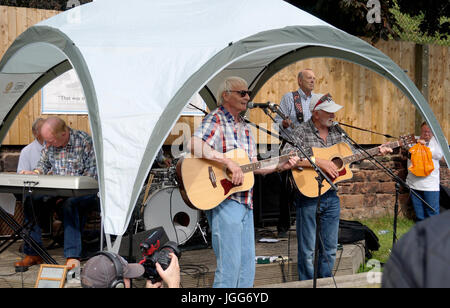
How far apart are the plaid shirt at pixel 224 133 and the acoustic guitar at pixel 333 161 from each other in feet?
2.72

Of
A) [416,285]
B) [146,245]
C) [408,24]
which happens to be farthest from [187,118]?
[408,24]

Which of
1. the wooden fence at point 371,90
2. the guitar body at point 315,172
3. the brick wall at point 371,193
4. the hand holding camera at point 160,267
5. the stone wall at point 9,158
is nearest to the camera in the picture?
the hand holding camera at point 160,267

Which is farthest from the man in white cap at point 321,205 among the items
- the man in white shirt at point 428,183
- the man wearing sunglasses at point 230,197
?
the man in white shirt at point 428,183

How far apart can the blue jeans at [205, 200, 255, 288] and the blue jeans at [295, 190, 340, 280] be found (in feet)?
3.15

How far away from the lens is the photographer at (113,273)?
260 centimetres

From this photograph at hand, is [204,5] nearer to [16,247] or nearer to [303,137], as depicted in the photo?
[303,137]

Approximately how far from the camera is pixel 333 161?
544 cm

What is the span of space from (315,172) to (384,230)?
12.8 ft

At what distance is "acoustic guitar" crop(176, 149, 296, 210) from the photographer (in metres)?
4.28

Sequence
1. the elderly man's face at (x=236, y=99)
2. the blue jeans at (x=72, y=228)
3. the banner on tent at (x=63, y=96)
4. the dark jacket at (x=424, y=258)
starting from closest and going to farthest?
the dark jacket at (x=424, y=258)
the elderly man's face at (x=236, y=99)
the blue jeans at (x=72, y=228)
the banner on tent at (x=63, y=96)

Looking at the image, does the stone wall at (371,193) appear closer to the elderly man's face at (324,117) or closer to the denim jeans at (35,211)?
the elderly man's face at (324,117)

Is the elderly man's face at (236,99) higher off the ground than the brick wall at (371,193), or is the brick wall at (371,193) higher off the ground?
the elderly man's face at (236,99)

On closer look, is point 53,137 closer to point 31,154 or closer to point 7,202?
point 7,202

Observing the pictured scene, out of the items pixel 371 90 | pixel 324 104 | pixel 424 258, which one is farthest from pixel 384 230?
pixel 424 258
